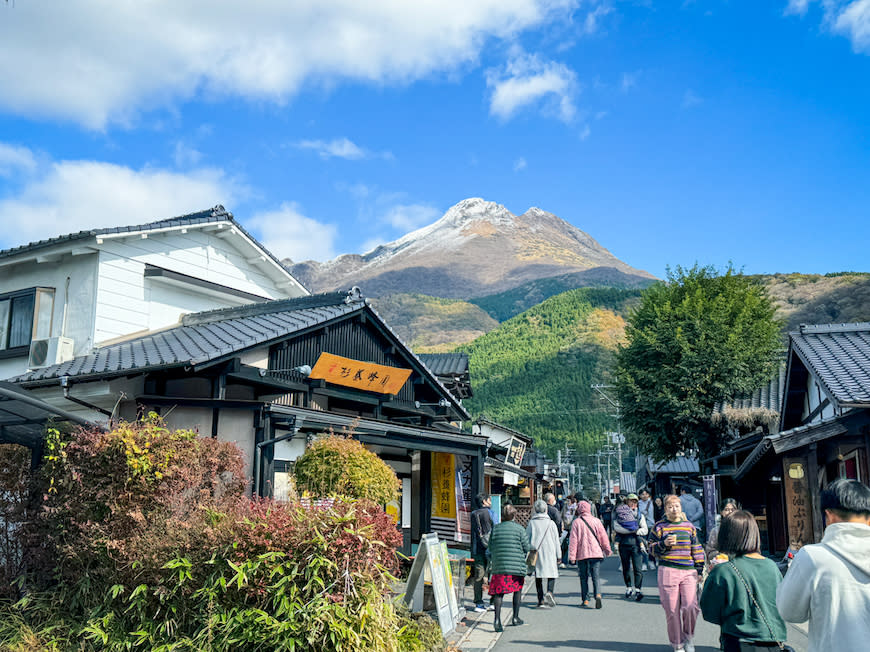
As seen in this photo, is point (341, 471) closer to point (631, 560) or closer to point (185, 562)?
point (185, 562)

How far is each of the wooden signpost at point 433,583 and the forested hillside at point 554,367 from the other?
188ft

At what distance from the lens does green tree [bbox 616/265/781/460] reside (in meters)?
24.8

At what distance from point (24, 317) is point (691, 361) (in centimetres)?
2043

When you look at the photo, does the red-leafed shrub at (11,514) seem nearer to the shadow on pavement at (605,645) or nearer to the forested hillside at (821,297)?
the shadow on pavement at (605,645)

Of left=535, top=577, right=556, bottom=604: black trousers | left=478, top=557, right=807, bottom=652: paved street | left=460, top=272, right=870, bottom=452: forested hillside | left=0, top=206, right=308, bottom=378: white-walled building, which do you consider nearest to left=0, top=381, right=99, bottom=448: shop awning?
left=0, top=206, right=308, bottom=378: white-walled building

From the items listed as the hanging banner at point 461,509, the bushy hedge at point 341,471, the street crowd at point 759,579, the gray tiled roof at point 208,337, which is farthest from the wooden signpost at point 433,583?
the hanging banner at point 461,509

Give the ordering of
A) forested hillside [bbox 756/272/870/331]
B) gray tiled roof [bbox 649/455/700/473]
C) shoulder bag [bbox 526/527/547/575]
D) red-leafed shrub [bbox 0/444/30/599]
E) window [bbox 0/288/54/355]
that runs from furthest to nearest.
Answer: forested hillside [bbox 756/272/870/331]
gray tiled roof [bbox 649/455/700/473]
window [bbox 0/288/54/355]
shoulder bag [bbox 526/527/547/575]
red-leafed shrub [bbox 0/444/30/599]

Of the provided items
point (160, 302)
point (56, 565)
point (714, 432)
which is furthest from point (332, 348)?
point (714, 432)

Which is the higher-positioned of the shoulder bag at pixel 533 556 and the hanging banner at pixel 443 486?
the hanging banner at pixel 443 486

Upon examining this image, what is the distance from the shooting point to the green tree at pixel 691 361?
24.8 meters

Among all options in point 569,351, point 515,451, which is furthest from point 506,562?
point 569,351

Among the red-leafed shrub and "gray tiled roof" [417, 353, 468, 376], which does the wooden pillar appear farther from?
"gray tiled roof" [417, 353, 468, 376]

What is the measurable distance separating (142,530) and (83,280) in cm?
861

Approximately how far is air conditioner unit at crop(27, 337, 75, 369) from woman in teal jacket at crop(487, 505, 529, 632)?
910 centimetres
